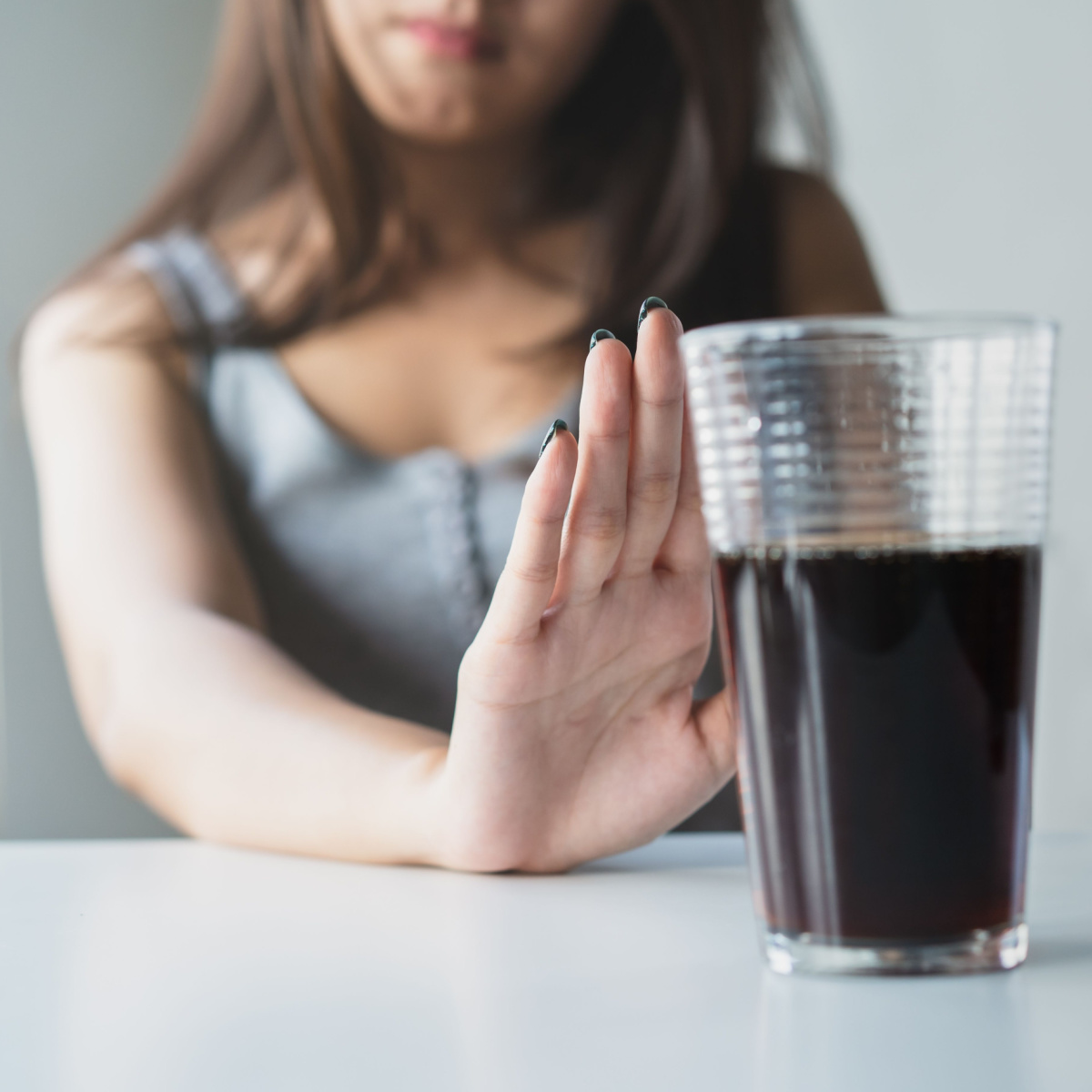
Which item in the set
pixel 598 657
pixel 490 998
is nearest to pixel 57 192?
pixel 598 657

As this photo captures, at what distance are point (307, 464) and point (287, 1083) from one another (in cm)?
95

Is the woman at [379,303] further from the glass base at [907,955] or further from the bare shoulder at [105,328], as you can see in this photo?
the glass base at [907,955]

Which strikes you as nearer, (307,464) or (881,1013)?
(881,1013)

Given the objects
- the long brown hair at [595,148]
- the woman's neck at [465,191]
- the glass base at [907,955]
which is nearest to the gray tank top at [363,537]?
the long brown hair at [595,148]

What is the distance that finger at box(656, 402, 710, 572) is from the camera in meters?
0.41

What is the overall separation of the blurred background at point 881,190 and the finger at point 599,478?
1165mm

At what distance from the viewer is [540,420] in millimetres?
1200

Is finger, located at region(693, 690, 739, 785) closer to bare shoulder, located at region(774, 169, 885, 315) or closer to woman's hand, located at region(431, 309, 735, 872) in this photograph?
woman's hand, located at region(431, 309, 735, 872)

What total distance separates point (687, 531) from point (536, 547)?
0.07m

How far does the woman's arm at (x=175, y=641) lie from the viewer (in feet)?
1.76

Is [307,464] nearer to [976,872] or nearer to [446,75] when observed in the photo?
[446,75]

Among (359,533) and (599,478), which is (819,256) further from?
(599,478)

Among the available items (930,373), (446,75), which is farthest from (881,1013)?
(446,75)

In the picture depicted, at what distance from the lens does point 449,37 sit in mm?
1214
